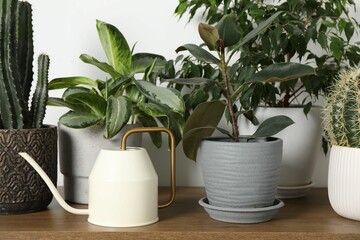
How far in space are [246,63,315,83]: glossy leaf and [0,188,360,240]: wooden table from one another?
26 cm

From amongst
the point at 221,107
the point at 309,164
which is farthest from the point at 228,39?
the point at 309,164

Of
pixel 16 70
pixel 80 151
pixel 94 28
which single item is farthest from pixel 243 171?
pixel 94 28

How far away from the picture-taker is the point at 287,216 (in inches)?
41.4

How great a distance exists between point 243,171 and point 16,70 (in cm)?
48

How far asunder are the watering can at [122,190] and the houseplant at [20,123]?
0.14 m

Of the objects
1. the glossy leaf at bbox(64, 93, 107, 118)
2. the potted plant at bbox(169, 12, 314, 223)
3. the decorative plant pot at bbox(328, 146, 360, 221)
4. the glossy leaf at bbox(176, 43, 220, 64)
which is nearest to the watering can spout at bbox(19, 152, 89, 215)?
the glossy leaf at bbox(64, 93, 107, 118)

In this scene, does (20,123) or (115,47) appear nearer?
(20,123)

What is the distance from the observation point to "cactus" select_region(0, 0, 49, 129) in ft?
3.50

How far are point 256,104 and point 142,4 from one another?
440mm

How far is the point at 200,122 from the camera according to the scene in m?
1.07

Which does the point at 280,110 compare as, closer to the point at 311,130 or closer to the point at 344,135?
the point at 311,130

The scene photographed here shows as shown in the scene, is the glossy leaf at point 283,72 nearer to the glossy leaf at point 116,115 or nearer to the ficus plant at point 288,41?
the ficus plant at point 288,41

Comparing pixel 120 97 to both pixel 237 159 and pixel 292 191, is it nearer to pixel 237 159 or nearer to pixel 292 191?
pixel 237 159

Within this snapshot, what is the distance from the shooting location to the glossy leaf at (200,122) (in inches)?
41.4
